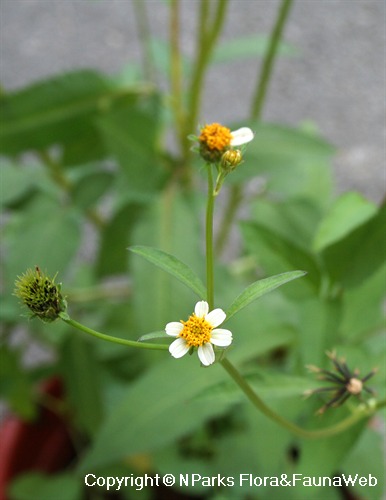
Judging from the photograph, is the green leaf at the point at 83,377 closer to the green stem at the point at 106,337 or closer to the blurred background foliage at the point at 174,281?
the blurred background foliage at the point at 174,281

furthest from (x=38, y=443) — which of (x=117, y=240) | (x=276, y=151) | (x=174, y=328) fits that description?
(x=174, y=328)

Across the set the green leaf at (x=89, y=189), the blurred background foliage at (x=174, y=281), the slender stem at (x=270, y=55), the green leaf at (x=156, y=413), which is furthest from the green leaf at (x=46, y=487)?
the slender stem at (x=270, y=55)

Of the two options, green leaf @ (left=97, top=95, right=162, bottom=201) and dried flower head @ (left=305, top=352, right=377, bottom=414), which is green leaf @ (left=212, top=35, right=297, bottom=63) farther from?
dried flower head @ (left=305, top=352, right=377, bottom=414)

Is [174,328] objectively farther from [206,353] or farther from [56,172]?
[56,172]

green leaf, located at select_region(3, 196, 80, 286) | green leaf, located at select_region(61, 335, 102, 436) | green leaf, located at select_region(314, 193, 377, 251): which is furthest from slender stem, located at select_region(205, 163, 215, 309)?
green leaf, located at select_region(61, 335, 102, 436)

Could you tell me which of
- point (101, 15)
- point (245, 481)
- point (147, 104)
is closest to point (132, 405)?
point (245, 481)

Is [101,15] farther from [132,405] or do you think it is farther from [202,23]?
[132,405]
